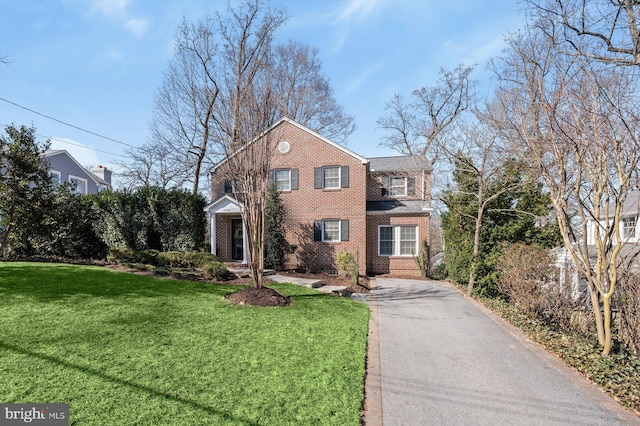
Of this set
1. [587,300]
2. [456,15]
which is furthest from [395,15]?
[587,300]

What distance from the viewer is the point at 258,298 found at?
289 inches

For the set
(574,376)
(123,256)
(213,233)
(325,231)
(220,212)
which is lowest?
(574,376)

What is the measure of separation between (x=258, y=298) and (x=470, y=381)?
464cm

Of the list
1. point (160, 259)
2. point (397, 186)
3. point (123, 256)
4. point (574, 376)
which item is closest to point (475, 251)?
point (397, 186)

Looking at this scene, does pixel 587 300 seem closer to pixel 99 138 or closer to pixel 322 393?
pixel 322 393

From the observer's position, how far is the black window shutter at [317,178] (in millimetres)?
15211

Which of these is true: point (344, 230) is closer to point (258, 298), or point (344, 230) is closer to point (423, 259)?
point (423, 259)

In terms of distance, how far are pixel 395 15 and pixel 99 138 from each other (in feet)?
71.0

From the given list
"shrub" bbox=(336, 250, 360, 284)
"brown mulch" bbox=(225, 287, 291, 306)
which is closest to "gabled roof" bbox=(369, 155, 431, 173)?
"shrub" bbox=(336, 250, 360, 284)

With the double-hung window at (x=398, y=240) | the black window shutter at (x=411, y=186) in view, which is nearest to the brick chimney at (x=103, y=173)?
the double-hung window at (x=398, y=240)

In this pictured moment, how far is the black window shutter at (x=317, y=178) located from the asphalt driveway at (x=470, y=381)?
8.87m

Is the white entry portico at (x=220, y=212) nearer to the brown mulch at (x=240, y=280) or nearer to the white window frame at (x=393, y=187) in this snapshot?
the brown mulch at (x=240, y=280)

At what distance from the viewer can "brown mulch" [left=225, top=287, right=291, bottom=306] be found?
7.23 metres

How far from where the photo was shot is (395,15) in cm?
784
